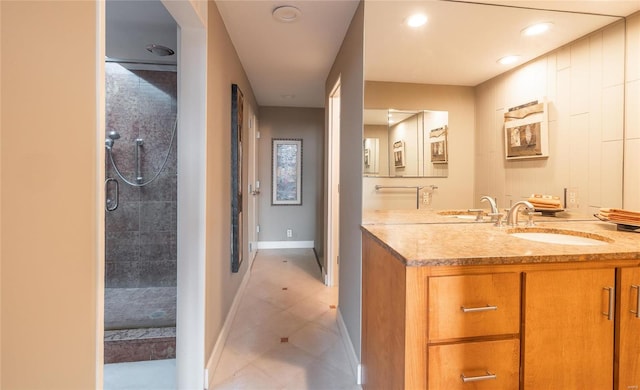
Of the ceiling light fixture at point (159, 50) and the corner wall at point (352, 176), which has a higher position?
the ceiling light fixture at point (159, 50)

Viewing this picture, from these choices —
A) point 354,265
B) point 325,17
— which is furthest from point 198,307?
point 325,17

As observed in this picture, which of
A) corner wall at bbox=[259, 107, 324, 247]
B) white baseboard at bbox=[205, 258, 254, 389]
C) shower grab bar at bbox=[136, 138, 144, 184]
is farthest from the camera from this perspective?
corner wall at bbox=[259, 107, 324, 247]

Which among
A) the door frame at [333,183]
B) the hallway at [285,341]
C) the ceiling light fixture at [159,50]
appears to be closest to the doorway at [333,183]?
the door frame at [333,183]

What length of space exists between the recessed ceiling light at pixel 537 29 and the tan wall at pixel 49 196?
7.53 ft

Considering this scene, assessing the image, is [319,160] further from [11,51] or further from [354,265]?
[11,51]

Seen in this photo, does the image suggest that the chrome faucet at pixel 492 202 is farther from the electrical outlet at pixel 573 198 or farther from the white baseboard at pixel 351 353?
the white baseboard at pixel 351 353

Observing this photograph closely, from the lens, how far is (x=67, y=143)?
2.17 feet

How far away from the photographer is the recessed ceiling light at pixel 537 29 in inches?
73.9

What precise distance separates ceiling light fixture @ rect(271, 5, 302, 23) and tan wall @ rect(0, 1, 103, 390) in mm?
1411

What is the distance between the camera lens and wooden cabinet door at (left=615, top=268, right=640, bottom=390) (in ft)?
3.69

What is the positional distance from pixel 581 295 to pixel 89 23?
Result: 69.7 inches

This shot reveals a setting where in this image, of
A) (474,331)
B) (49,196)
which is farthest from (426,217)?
(49,196)

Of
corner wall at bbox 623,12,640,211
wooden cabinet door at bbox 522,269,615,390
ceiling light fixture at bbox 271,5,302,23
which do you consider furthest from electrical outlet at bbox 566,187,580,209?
ceiling light fixture at bbox 271,5,302,23

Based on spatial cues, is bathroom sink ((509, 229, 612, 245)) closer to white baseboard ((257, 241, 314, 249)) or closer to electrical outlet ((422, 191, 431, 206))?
electrical outlet ((422, 191, 431, 206))
